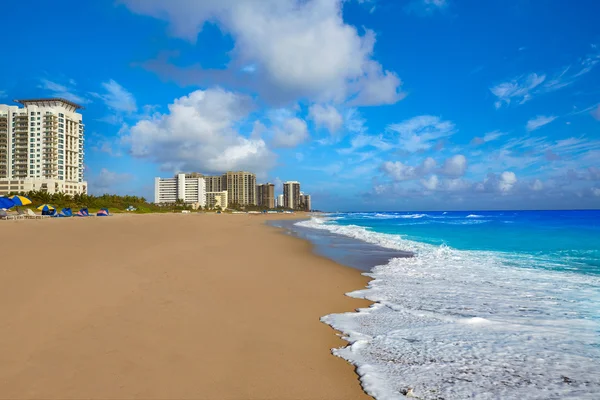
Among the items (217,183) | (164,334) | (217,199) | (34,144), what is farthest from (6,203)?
(217,183)

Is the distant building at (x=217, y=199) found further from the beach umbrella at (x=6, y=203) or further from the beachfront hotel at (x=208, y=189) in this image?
the beach umbrella at (x=6, y=203)

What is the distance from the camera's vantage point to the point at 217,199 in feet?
543

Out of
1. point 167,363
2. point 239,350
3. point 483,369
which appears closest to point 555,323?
point 483,369

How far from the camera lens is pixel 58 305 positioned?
4.89 meters

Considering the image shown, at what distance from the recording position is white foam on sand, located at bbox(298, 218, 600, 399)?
10.5ft

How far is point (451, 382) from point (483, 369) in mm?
543

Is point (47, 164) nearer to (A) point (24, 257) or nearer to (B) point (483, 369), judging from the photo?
(A) point (24, 257)

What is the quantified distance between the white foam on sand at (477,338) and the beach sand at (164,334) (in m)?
0.46

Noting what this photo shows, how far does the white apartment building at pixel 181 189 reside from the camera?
170 m

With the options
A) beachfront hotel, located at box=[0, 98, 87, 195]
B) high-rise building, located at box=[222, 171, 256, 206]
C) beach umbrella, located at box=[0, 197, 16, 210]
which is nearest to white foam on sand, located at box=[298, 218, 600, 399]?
beach umbrella, located at box=[0, 197, 16, 210]

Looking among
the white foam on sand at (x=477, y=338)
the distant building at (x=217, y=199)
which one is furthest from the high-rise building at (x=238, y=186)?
the white foam on sand at (x=477, y=338)

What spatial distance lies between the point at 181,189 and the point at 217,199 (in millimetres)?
21901

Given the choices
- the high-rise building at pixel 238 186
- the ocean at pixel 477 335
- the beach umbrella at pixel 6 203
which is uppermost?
the high-rise building at pixel 238 186

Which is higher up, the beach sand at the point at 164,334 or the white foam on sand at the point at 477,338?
the beach sand at the point at 164,334
